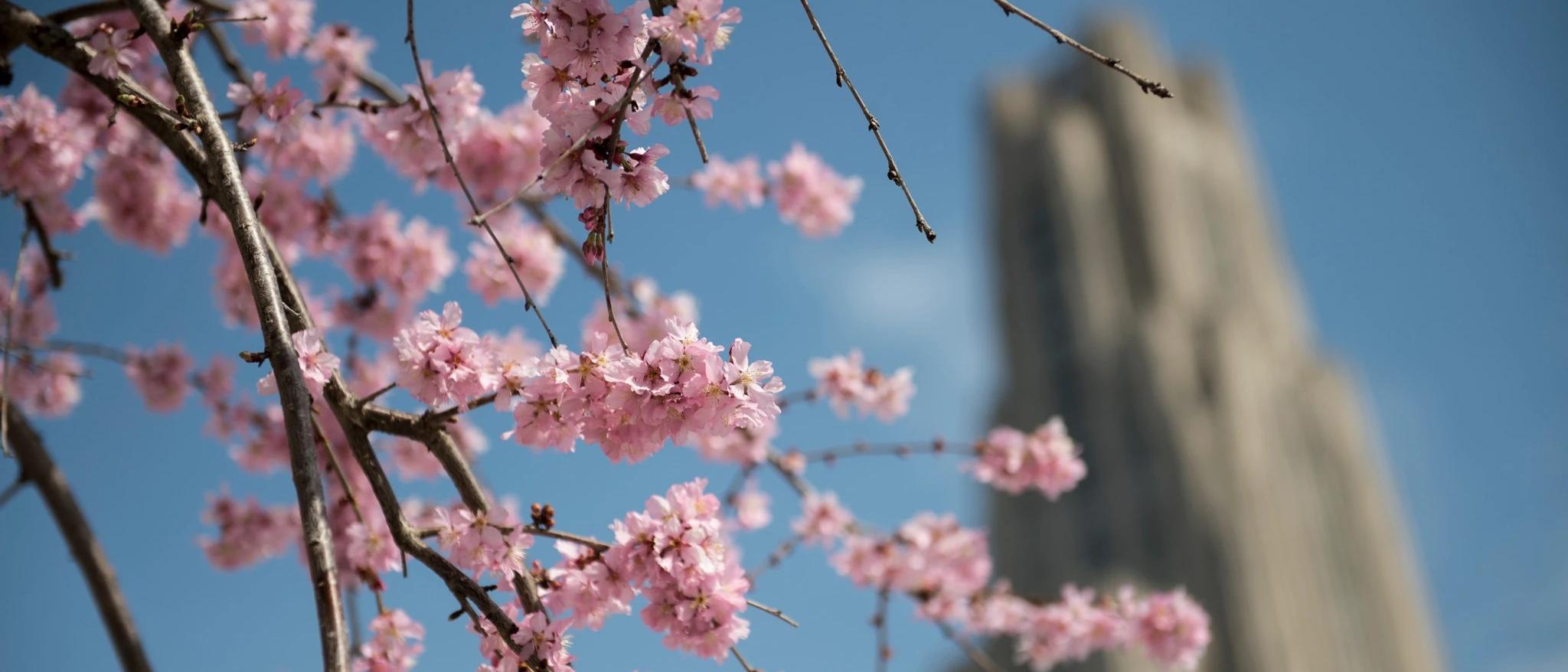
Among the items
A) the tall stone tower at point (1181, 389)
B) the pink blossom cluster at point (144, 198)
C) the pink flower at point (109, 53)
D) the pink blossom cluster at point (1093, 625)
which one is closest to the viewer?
the pink flower at point (109, 53)

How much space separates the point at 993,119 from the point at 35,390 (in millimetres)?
55099

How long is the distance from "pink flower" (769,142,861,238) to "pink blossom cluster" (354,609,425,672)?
3072mm

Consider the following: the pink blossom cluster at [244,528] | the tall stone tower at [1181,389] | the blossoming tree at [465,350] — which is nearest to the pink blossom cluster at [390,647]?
the blossoming tree at [465,350]

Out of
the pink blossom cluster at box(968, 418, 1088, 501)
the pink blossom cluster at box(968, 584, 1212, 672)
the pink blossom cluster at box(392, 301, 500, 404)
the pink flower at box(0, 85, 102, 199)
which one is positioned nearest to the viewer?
the pink blossom cluster at box(392, 301, 500, 404)

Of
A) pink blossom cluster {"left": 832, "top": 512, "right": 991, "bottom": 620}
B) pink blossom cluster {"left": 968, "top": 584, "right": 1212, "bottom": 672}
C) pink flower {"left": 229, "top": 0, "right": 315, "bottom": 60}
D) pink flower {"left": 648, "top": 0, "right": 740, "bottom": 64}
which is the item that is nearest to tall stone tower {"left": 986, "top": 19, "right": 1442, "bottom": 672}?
pink blossom cluster {"left": 968, "top": 584, "right": 1212, "bottom": 672}

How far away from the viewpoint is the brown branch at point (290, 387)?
87.6 inches

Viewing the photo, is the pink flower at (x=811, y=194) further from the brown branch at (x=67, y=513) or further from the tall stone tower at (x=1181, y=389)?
the tall stone tower at (x=1181, y=389)

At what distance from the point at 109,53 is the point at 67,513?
5.21 feet

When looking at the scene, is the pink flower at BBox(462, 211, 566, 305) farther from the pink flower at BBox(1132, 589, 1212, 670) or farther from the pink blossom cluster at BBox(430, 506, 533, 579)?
the pink flower at BBox(1132, 589, 1212, 670)

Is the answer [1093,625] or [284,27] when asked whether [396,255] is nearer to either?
[284,27]

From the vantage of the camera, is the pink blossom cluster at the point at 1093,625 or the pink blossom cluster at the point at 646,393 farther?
the pink blossom cluster at the point at 1093,625

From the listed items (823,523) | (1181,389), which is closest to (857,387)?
(823,523)

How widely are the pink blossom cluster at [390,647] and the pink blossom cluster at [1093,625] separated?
2796 mm

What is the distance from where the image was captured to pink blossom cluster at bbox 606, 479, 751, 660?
2600 millimetres
